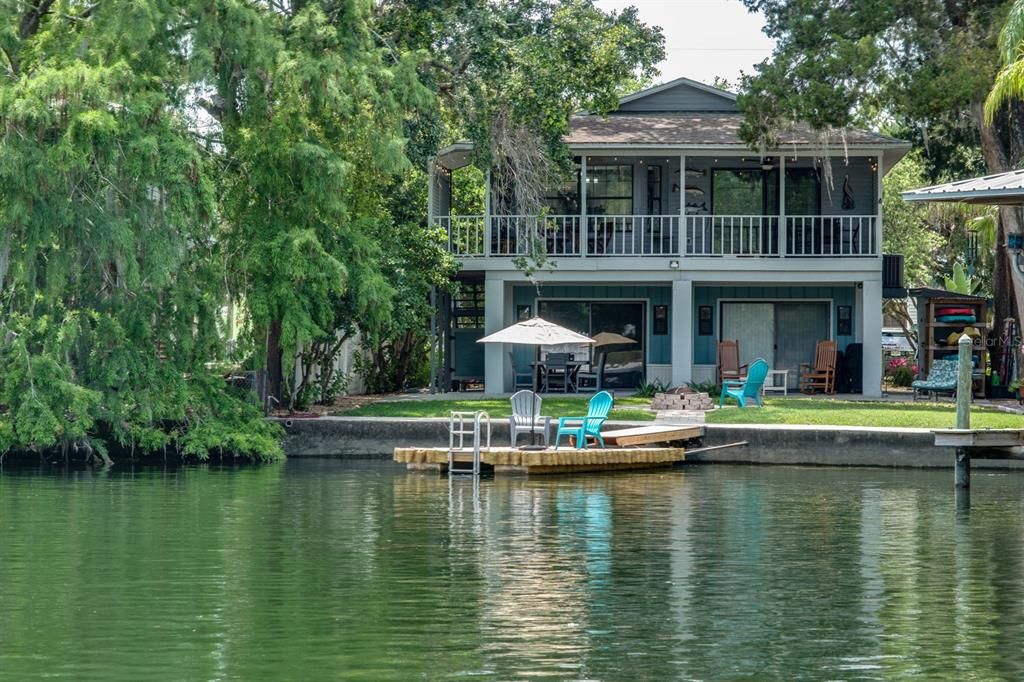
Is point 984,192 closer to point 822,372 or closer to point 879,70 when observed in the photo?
point 879,70

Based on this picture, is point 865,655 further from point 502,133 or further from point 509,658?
point 502,133

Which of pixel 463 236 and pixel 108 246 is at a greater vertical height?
pixel 463 236

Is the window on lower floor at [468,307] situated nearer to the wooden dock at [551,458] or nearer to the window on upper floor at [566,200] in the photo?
the window on upper floor at [566,200]

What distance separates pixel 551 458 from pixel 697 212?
12.8 meters

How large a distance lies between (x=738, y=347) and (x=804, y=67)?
24.4 feet

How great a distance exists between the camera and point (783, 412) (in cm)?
3030

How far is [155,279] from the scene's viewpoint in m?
27.1

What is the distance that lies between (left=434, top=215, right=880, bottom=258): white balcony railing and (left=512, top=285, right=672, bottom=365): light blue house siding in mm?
1466

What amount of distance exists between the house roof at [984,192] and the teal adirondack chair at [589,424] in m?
7.18

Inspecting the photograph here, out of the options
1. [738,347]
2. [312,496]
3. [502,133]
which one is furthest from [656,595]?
[738,347]

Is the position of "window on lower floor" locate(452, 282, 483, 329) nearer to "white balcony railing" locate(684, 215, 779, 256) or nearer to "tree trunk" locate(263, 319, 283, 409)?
"white balcony railing" locate(684, 215, 779, 256)

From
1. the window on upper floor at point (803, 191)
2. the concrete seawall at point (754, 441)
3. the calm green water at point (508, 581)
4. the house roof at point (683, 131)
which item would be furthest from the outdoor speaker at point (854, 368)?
the calm green water at point (508, 581)

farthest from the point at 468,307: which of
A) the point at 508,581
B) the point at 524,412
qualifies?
the point at 508,581

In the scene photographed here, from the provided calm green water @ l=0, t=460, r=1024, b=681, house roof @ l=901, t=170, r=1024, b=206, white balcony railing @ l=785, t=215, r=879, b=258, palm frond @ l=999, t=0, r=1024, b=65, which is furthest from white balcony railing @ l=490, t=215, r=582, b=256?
house roof @ l=901, t=170, r=1024, b=206
